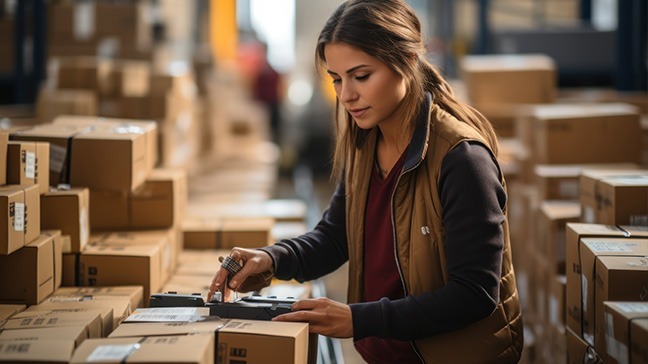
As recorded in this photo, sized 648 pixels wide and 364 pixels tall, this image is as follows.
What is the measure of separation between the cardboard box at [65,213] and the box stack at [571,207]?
4.71ft

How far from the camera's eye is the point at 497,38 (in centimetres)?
823

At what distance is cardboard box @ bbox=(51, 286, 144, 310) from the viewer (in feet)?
9.38

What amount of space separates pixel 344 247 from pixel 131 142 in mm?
938

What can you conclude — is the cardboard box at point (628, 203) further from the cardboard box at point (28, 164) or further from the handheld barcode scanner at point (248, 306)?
the cardboard box at point (28, 164)

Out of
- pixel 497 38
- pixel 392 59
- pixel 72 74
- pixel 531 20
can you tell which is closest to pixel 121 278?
pixel 392 59

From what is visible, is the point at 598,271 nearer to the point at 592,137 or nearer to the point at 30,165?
the point at 30,165

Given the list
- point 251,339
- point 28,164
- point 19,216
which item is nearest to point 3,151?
point 28,164

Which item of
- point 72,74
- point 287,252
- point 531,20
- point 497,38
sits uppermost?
point 531,20

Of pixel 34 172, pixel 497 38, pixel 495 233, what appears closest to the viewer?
pixel 495 233

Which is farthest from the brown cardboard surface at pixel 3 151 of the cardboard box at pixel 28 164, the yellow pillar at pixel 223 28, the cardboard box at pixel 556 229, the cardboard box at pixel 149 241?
the yellow pillar at pixel 223 28

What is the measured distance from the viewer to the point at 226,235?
3.93 m

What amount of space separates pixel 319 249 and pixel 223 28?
49.1 feet

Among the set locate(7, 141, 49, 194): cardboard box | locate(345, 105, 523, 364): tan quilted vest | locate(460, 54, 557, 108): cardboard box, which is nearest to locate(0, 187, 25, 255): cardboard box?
locate(7, 141, 49, 194): cardboard box

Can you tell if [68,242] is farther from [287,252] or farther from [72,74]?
[72,74]
